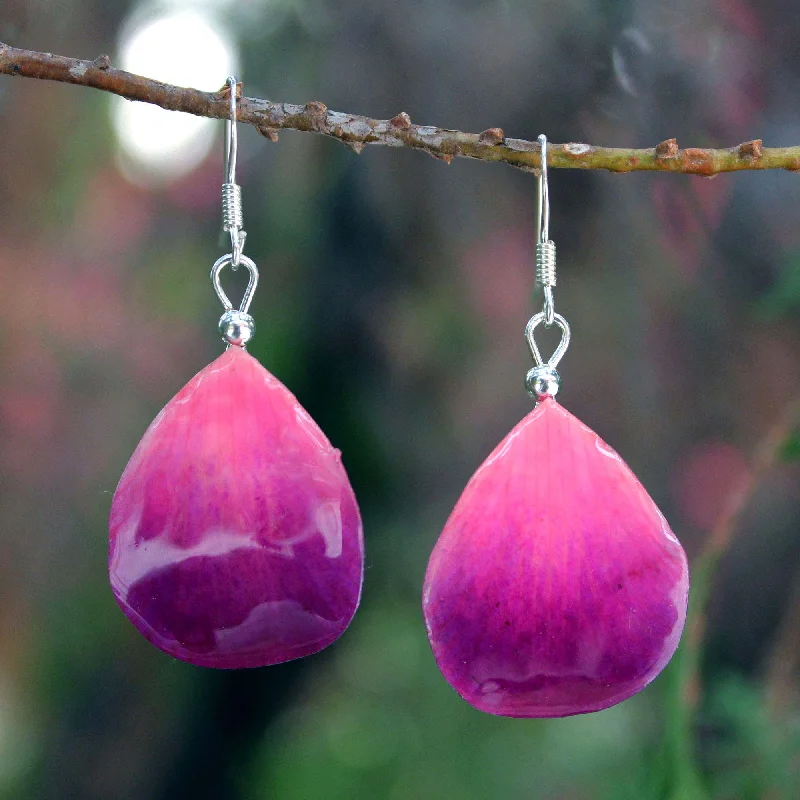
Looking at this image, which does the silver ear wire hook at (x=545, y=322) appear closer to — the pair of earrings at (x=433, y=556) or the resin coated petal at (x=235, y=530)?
the pair of earrings at (x=433, y=556)

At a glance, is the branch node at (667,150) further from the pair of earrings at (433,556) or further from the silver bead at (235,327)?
the silver bead at (235,327)

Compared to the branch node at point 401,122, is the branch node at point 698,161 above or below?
below

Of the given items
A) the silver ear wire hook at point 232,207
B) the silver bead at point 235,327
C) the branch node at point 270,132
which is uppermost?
the branch node at point 270,132

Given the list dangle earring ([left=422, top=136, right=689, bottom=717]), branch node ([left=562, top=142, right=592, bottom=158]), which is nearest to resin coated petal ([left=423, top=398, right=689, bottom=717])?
dangle earring ([left=422, top=136, right=689, bottom=717])

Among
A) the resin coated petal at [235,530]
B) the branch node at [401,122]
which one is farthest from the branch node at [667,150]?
the resin coated petal at [235,530]

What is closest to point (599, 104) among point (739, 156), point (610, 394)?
point (610, 394)

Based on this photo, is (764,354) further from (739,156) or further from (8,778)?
(8,778)

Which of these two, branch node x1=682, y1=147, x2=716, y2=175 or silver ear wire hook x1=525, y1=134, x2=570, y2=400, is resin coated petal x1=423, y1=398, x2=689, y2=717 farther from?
branch node x1=682, y1=147, x2=716, y2=175
